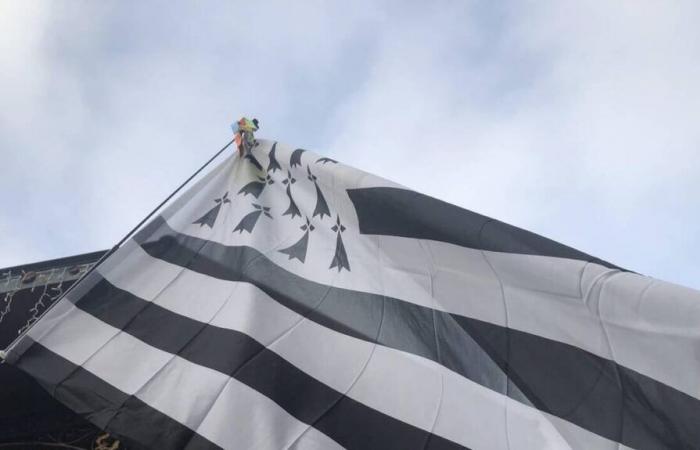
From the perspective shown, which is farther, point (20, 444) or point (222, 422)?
point (20, 444)

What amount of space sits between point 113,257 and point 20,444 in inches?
101

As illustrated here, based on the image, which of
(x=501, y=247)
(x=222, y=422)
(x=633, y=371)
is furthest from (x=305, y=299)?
(x=633, y=371)

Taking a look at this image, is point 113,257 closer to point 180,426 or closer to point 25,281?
point 180,426

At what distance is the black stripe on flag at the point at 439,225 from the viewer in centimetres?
278

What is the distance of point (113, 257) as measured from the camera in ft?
13.2

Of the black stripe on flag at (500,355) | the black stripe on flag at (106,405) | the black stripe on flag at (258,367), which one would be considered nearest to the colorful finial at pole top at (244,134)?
the black stripe on flag at (500,355)

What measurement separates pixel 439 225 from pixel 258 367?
1.24m

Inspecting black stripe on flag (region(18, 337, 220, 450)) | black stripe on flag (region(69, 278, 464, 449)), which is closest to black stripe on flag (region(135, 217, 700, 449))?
black stripe on flag (region(69, 278, 464, 449))

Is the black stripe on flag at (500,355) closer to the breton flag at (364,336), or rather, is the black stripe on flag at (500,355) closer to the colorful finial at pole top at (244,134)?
the breton flag at (364,336)

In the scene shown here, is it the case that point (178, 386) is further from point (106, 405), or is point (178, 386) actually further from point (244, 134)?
point (244, 134)

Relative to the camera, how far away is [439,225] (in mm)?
3170

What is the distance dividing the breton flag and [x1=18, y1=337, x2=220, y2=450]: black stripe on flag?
10 mm

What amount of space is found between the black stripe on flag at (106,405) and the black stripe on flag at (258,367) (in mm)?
348

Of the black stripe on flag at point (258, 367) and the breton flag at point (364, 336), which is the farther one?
the black stripe on flag at point (258, 367)
